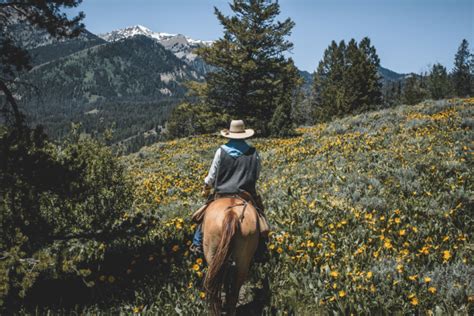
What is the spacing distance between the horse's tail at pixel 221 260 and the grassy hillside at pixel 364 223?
70 centimetres

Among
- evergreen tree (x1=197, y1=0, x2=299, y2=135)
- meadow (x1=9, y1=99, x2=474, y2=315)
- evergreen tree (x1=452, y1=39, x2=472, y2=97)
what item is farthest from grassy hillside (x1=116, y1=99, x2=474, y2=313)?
evergreen tree (x1=452, y1=39, x2=472, y2=97)

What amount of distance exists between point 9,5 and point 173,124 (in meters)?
85.1

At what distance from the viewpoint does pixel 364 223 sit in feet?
23.3

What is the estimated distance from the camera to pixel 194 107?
1140 inches

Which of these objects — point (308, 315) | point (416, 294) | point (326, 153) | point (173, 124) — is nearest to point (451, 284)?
point (416, 294)

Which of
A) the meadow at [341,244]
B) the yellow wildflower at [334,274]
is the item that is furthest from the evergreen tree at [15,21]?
the yellow wildflower at [334,274]

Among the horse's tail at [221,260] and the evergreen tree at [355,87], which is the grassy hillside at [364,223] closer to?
the horse's tail at [221,260]

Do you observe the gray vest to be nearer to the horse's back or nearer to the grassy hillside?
the horse's back

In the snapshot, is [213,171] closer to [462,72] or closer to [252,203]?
[252,203]

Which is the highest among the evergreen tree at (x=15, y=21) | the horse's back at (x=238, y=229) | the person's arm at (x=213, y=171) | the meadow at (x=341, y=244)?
the evergreen tree at (x=15, y=21)

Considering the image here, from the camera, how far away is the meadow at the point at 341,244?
498 centimetres

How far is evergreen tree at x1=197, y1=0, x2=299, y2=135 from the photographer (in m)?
26.5

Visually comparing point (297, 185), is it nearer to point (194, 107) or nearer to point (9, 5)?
point (9, 5)

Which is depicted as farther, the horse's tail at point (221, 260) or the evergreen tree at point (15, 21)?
the evergreen tree at point (15, 21)
